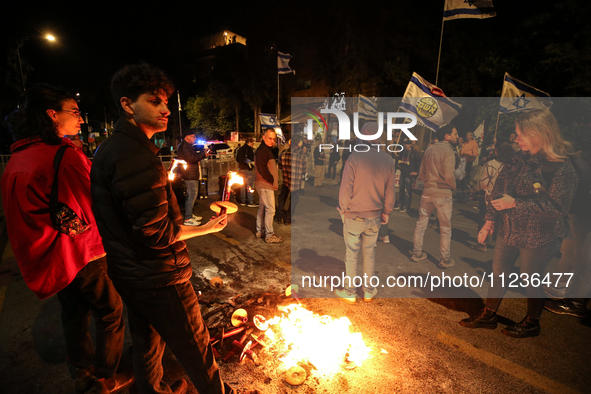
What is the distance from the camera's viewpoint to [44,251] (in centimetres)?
225

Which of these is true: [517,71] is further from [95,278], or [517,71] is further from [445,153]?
[95,278]

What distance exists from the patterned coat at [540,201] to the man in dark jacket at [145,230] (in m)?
3.29

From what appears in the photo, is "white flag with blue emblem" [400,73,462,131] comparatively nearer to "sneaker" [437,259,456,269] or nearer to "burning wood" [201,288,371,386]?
"sneaker" [437,259,456,269]

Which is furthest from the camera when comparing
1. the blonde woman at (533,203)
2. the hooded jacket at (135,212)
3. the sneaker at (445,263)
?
A: the sneaker at (445,263)

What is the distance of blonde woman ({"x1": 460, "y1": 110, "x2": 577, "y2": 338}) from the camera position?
3.17 meters

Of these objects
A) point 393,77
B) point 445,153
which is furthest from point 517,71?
point 445,153

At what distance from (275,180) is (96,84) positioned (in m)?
51.3

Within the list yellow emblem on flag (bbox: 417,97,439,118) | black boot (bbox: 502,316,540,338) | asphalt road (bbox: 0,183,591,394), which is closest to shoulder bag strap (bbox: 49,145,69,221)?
asphalt road (bbox: 0,183,591,394)

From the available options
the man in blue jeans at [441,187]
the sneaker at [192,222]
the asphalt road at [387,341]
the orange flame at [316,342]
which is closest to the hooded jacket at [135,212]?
the asphalt road at [387,341]

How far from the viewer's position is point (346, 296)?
4.11 metres

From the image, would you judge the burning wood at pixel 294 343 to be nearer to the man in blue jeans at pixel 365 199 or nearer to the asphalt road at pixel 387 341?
the asphalt road at pixel 387 341

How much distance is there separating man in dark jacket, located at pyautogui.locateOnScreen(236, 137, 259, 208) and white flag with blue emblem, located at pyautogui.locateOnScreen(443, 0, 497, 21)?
257 inches

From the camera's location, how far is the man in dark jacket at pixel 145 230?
67.3 inches

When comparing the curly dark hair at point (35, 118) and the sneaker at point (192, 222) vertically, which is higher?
the curly dark hair at point (35, 118)
